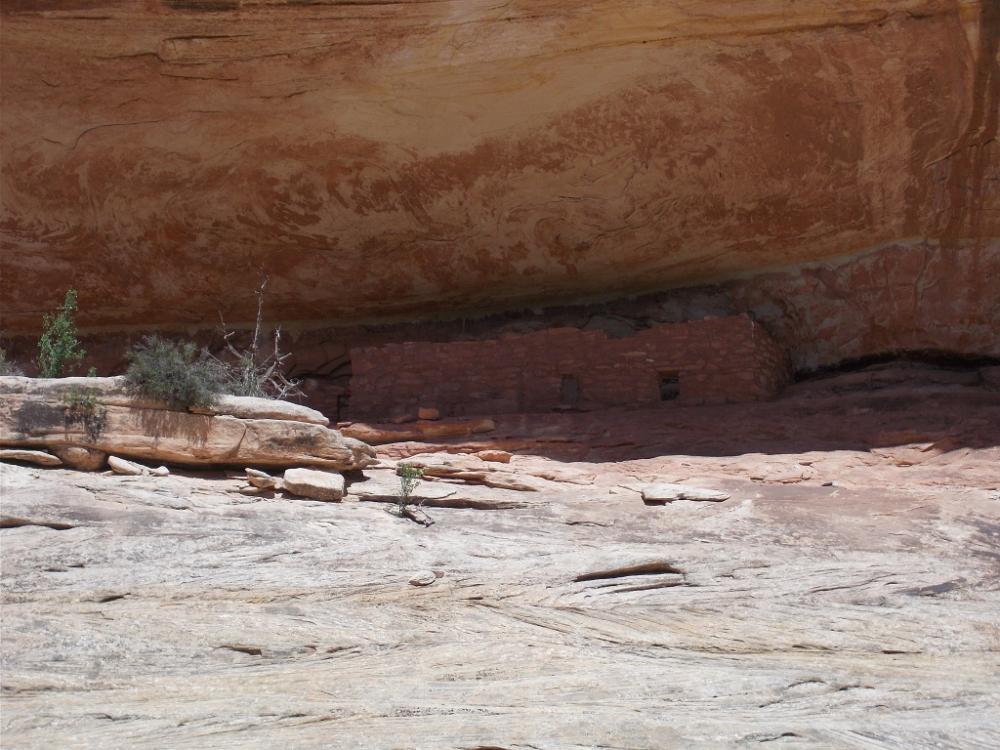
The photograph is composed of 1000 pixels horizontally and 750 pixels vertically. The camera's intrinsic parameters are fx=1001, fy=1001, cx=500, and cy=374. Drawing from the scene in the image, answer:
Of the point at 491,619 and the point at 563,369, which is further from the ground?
the point at 563,369

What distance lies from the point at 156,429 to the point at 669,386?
5.17 meters

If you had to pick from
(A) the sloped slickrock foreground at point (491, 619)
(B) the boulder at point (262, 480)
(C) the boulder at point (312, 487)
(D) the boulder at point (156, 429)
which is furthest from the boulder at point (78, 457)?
(C) the boulder at point (312, 487)

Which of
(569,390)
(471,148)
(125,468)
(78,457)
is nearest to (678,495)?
(569,390)

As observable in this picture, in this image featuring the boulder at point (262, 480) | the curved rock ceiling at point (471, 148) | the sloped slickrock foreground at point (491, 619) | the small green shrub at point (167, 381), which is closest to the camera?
the sloped slickrock foreground at point (491, 619)

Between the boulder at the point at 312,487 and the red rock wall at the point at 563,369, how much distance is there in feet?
10.9

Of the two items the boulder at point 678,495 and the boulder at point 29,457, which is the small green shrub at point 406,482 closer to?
the boulder at point 678,495

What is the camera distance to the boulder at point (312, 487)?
237 inches

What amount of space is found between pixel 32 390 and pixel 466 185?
17.5ft

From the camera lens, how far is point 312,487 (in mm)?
6023

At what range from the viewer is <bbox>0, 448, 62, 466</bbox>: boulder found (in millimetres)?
5652

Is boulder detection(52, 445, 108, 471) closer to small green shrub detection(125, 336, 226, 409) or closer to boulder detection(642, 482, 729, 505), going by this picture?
small green shrub detection(125, 336, 226, 409)

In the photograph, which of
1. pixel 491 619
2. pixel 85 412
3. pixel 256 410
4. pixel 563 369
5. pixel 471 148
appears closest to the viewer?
pixel 491 619

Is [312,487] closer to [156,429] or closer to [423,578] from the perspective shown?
[156,429]

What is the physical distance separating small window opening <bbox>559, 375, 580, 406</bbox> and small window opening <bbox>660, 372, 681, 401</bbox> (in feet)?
2.61
